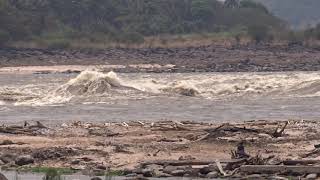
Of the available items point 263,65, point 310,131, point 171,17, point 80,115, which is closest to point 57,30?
point 171,17

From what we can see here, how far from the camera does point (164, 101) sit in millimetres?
34219

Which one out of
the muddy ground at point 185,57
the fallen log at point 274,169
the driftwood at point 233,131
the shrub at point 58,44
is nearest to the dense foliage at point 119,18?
the shrub at point 58,44

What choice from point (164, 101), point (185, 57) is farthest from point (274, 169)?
point (185, 57)

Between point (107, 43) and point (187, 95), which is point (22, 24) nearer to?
point (107, 43)

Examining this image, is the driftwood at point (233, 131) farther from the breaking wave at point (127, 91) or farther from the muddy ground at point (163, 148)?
the breaking wave at point (127, 91)

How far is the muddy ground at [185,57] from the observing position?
74000 mm

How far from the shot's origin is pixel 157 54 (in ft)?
277

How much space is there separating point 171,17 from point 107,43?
1852 cm

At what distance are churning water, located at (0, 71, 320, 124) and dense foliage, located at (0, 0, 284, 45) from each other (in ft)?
157

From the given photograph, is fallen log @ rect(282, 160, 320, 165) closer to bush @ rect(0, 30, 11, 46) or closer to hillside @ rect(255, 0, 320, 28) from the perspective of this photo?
bush @ rect(0, 30, 11, 46)

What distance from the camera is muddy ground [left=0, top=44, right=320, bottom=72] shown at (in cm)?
7400

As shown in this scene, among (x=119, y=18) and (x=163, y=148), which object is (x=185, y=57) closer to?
(x=119, y=18)

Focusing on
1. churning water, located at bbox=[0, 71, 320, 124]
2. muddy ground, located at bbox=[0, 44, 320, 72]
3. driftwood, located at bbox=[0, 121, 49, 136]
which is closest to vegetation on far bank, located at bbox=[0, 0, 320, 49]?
muddy ground, located at bbox=[0, 44, 320, 72]

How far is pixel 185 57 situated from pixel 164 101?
4713 cm
